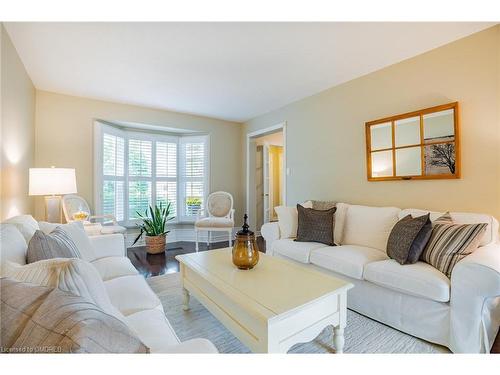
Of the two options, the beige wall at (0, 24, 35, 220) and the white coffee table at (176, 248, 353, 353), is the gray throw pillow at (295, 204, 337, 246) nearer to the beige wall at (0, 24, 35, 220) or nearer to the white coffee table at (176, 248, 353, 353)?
the white coffee table at (176, 248, 353, 353)

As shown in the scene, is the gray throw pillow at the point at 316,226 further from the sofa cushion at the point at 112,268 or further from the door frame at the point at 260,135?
the sofa cushion at the point at 112,268

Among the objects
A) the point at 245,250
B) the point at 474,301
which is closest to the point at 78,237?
the point at 245,250

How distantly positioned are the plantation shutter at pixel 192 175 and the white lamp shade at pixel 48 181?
218 cm

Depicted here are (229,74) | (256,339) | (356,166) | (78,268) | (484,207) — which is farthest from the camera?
(356,166)

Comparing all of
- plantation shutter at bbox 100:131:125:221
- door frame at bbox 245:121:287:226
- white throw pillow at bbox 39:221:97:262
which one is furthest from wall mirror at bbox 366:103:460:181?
plantation shutter at bbox 100:131:125:221

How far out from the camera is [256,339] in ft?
3.97

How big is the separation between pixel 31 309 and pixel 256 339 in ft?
3.14

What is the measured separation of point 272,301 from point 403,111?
2.45m

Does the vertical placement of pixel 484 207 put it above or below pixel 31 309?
above

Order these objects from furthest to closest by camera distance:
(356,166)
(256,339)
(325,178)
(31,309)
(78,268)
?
(325,178), (356,166), (256,339), (78,268), (31,309)

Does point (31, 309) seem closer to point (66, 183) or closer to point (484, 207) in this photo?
point (66, 183)

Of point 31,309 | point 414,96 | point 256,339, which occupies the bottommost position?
point 256,339

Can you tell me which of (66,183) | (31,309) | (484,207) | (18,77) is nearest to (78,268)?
(31,309)

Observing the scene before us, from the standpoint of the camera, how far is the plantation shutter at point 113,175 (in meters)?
3.88
